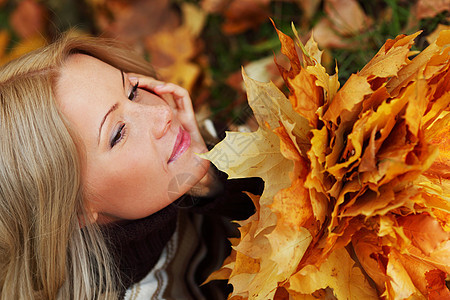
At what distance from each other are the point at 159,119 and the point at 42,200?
26cm

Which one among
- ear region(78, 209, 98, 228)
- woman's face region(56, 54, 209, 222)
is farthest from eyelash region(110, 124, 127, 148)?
ear region(78, 209, 98, 228)

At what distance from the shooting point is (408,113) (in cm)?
50

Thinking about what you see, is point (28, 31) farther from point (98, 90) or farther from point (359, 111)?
point (359, 111)

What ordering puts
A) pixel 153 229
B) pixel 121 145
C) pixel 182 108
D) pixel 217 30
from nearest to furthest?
pixel 121 145, pixel 153 229, pixel 182 108, pixel 217 30

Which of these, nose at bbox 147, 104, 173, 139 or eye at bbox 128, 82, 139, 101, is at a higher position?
eye at bbox 128, 82, 139, 101

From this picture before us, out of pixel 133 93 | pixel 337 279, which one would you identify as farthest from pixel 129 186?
pixel 337 279

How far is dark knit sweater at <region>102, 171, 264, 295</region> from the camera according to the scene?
33.0 inches

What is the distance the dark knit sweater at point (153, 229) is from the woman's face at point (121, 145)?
0.04m

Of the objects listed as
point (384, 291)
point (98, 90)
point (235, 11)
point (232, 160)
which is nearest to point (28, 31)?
point (235, 11)

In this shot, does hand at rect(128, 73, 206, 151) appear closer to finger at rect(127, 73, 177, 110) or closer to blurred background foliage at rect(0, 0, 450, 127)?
finger at rect(127, 73, 177, 110)

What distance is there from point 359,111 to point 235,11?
850mm

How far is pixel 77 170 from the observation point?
74cm

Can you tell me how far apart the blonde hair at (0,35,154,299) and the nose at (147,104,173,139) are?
0.14 metres

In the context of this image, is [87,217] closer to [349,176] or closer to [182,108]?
[182,108]
